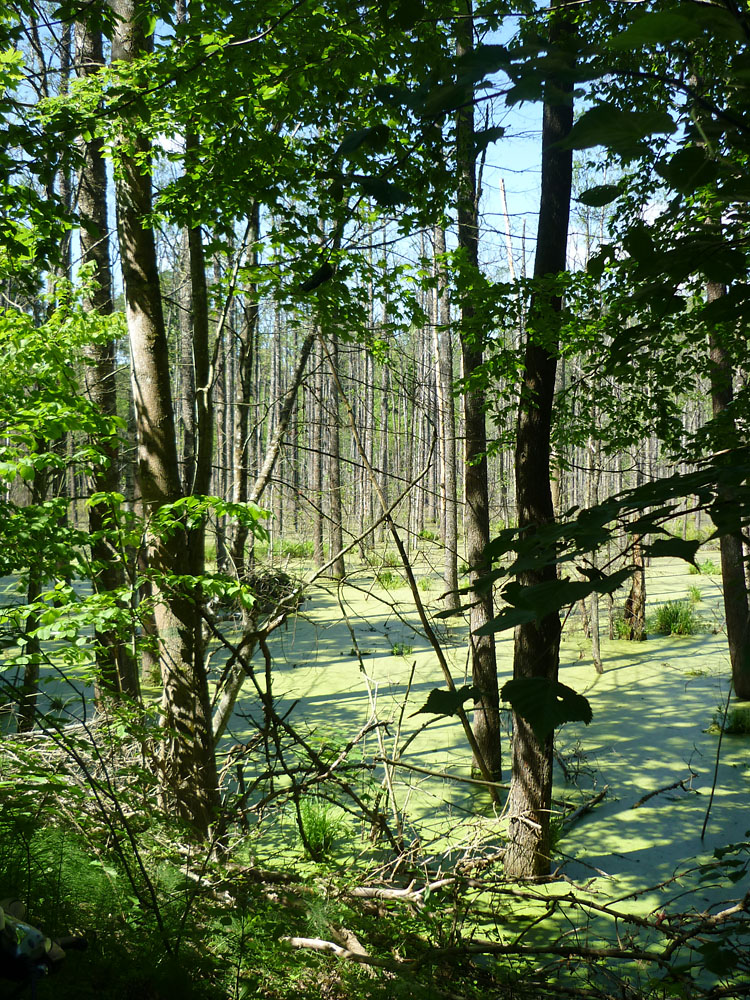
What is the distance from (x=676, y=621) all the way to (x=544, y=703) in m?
10.6

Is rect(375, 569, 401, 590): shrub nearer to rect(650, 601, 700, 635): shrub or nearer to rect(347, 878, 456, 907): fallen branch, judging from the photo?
rect(347, 878, 456, 907): fallen branch

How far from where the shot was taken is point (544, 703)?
2.21 feet

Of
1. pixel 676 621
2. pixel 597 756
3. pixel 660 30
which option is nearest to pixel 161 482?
pixel 660 30

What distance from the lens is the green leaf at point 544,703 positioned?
65 cm

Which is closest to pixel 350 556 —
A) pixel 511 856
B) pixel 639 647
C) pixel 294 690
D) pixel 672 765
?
pixel 639 647

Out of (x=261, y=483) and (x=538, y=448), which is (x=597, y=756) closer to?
(x=538, y=448)

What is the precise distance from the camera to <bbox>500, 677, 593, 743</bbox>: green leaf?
653mm

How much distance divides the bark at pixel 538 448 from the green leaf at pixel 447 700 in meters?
3.09

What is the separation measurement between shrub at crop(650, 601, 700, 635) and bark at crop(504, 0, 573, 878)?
704 cm

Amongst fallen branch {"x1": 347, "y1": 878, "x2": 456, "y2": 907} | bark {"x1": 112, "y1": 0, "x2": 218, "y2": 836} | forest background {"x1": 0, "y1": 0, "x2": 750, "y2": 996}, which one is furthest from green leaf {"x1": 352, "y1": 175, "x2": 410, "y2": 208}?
bark {"x1": 112, "y1": 0, "x2": 218, "y2": 836}

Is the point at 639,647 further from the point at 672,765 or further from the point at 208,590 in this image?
the point at 208,590

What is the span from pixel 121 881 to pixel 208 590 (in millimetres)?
1228

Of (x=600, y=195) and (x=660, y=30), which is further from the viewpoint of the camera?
(x=600, y=195)

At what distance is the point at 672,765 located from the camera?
571cm
